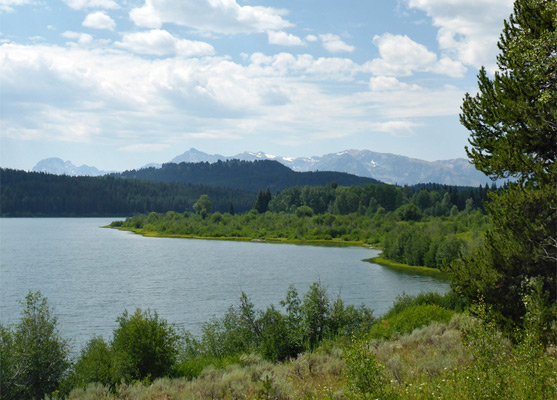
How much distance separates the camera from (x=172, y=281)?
57.8 m

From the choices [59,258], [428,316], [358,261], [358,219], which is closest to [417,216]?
[358,219]

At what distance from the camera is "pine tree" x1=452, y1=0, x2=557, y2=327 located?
1659 cm

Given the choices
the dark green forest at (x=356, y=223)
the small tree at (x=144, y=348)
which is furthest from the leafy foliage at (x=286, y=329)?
the dark green forest at (x=356, y=223)

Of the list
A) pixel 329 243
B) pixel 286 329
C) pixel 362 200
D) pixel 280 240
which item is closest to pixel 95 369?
pixel 286 329

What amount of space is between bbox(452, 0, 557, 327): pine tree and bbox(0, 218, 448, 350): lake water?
2184 centimetres

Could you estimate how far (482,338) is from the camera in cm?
1029

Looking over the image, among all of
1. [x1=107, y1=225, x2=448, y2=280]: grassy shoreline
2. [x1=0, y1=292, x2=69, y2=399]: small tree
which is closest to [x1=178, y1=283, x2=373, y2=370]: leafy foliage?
[x1=0, y1=292, x2=69, y2=399]: small tree

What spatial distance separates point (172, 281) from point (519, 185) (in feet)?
156

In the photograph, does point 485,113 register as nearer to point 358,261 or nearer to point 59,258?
point 358,261

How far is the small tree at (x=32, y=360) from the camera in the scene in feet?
57.8

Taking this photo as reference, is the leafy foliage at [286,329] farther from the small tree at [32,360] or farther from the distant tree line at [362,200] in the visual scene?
the distant tree line at [362,200]

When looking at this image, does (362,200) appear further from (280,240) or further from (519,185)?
(519,185)

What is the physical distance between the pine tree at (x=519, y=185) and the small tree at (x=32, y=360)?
55.5 feet

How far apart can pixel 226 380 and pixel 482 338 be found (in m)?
9.40
